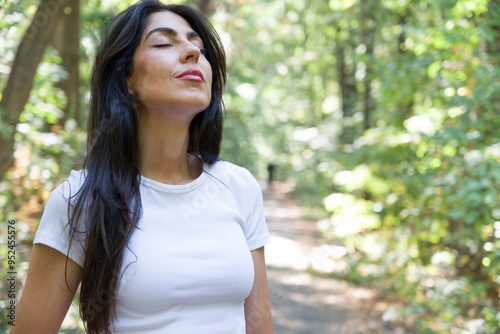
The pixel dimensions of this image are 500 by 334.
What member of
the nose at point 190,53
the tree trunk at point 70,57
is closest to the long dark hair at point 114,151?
the nose at point 190,53

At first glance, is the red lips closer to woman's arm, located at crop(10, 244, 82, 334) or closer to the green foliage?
woman's arm, located at crop(10, 244, 82, 334)

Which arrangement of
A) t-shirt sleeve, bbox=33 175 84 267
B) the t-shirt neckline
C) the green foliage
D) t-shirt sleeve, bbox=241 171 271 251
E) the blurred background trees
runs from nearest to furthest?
t-shirt sleeve, bbox=33 175 84 267, the t-shirt neckline, t-shirt sleeve, bbox=241 171 271 251, the blurred background trees, the green foliage

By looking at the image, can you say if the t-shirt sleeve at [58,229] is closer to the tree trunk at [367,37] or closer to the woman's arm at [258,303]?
the woman's arm at [258,303]

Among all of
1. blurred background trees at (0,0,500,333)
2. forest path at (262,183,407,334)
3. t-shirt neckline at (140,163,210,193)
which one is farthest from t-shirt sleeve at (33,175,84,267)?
forest path at (262,183,407,334)

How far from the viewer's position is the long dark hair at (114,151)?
4.35 ft

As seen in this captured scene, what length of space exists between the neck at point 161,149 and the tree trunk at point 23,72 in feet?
6.91

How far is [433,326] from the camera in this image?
4.81 meters

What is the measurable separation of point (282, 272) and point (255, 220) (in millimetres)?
6882

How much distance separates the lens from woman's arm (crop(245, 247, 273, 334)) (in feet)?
5.36

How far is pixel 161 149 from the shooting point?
1624 millimetres

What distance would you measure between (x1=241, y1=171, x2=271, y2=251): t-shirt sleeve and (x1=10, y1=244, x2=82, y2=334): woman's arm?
0.66m

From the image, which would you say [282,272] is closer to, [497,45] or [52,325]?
[497,45]

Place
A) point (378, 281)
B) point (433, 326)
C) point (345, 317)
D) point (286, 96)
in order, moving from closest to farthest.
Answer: point (433, 326) < point (345, 317) < point (378, 281) < point (286, 96)

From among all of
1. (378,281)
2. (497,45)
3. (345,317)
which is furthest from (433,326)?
(497,45)
